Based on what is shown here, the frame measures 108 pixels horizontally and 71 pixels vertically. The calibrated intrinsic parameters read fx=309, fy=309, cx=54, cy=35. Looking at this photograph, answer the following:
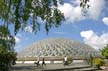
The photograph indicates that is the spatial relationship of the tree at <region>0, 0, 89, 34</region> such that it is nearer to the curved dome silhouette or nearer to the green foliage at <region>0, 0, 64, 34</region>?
the green foliage at <region>0, 0, 64, 34</region>

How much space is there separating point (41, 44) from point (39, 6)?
72.3m

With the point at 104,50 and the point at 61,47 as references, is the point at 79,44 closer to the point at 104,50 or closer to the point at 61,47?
the point at 61,47

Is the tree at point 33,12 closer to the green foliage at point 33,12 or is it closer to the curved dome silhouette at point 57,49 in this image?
the green foliage at point 33,12

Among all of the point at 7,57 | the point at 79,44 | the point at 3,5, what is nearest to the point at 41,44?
the point at 79,44

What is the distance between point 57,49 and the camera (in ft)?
267

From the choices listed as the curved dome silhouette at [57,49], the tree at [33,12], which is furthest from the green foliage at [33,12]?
the curved dome silhouette at [57,49]

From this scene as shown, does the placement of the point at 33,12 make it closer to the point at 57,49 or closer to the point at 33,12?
the point at 33,12

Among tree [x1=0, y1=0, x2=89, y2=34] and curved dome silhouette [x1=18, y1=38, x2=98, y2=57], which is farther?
curved dome silhouette [x1=18, y1=38, x2=98, y2=57]

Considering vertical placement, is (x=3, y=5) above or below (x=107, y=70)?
above

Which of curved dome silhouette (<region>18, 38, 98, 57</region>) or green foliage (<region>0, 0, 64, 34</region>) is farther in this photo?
curved dome silhouette (<region>18, 38, 98, 57</region>)

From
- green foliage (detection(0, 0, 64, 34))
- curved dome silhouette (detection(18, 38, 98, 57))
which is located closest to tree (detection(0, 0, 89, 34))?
green foliage (detection(0, 0, 64, 34))

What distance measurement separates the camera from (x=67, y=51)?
8125 cm

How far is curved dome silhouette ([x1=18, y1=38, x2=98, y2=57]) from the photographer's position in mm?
79350

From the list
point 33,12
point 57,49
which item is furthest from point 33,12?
point 57,49
